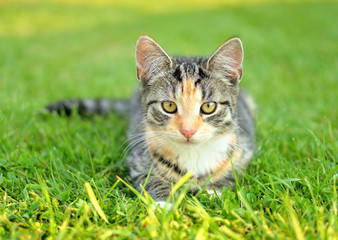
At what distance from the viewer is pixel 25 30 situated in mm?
8258

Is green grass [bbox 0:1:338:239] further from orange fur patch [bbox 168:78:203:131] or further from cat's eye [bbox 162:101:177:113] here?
cat's eye [bbox 162:101:177:113]

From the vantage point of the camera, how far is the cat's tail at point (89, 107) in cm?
323

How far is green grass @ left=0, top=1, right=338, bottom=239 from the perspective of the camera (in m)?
1.57

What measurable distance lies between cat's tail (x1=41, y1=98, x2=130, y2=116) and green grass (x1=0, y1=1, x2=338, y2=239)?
134mm

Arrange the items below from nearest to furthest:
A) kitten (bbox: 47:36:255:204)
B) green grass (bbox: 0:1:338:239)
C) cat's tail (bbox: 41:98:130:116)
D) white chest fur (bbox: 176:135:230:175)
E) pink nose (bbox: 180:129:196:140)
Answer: green grass (bbox: 0:1:338:239), pink nose (bbox: 180:129:196:140), kitten (bbox: 47:36:255:204), white chest fur (bbox: 176:135:230:175), cat's tail (bbox: 41:98:130:116)

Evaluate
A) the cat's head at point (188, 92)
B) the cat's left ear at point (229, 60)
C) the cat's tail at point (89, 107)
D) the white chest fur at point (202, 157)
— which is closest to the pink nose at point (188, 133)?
the cat's head at point (188, 92)

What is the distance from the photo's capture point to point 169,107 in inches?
83.4

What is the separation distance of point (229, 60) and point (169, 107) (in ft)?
1.89

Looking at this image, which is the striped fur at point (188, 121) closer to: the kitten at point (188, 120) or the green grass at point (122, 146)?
the kitten at point (188, 120)

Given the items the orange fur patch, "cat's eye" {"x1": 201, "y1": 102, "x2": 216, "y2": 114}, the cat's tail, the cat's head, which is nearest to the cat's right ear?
the cat's head

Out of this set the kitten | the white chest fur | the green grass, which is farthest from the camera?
the white chest fur

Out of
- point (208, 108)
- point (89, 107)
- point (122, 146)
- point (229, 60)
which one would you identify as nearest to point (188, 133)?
point (208, 108)

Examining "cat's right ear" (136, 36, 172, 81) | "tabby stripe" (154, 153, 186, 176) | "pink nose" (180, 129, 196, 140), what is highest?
"cat's right ear" (136, 36, 172, 81)

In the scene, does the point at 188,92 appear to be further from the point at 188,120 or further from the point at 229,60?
the point at 229,60
